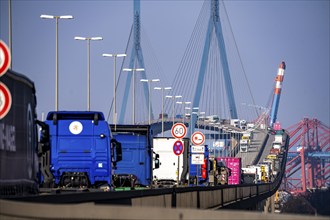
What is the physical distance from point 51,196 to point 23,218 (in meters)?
5.99

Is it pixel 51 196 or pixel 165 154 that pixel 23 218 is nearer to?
pixel 51 196


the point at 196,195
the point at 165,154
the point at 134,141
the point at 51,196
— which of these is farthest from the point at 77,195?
the point at 165,154

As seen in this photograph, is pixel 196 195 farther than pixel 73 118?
No

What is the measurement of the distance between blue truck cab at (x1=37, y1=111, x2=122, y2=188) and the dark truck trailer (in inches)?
366

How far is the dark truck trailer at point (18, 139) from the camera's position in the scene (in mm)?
21438

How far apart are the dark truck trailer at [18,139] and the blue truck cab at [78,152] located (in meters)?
9.31

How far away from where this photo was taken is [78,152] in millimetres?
35750

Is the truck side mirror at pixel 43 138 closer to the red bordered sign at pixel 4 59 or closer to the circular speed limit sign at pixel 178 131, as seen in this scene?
the red bordered sign at pixel 4 59

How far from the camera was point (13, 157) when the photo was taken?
22.3 m

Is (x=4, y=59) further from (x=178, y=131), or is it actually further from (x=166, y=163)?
(x=166, y=163)

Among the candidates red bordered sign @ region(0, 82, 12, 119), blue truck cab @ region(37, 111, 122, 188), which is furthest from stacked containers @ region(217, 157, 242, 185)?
red bordered sign @ region(0, 82, 12, 119)

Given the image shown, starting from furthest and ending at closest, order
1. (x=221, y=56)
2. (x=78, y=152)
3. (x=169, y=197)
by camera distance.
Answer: (x=221, y=56), (x=78, y=152), (x=169, y=197)

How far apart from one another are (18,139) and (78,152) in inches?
504

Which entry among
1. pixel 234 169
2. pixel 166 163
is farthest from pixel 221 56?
pixel 166 163
